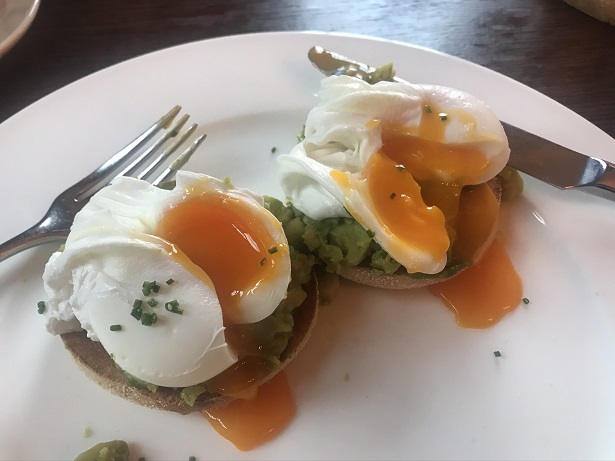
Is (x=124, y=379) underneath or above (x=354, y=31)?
underneath

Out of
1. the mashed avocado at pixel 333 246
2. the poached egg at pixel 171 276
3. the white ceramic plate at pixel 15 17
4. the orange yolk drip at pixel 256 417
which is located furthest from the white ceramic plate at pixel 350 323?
the white ceramic plate at pixel 15 17

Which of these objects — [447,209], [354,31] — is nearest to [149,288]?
[447,209]

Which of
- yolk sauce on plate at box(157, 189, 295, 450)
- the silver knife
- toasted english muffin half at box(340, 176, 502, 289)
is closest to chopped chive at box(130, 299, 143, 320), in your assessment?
yolk sauce on plate at box(157, 189, 295, 450)

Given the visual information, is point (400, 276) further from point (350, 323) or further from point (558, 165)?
point (558, 165)

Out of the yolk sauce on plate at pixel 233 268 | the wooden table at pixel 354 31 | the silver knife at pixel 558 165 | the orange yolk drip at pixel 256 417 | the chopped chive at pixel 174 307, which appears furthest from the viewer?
the wooden table at pixel 354 31

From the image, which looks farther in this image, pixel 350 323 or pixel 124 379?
pixel 350 323

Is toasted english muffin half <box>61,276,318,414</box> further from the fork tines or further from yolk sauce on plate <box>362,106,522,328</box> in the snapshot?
the fork tines

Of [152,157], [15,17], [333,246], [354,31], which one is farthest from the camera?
[354,31]

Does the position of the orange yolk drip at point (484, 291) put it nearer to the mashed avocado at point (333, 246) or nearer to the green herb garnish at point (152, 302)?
the mashed avocado at point (333, 246)
